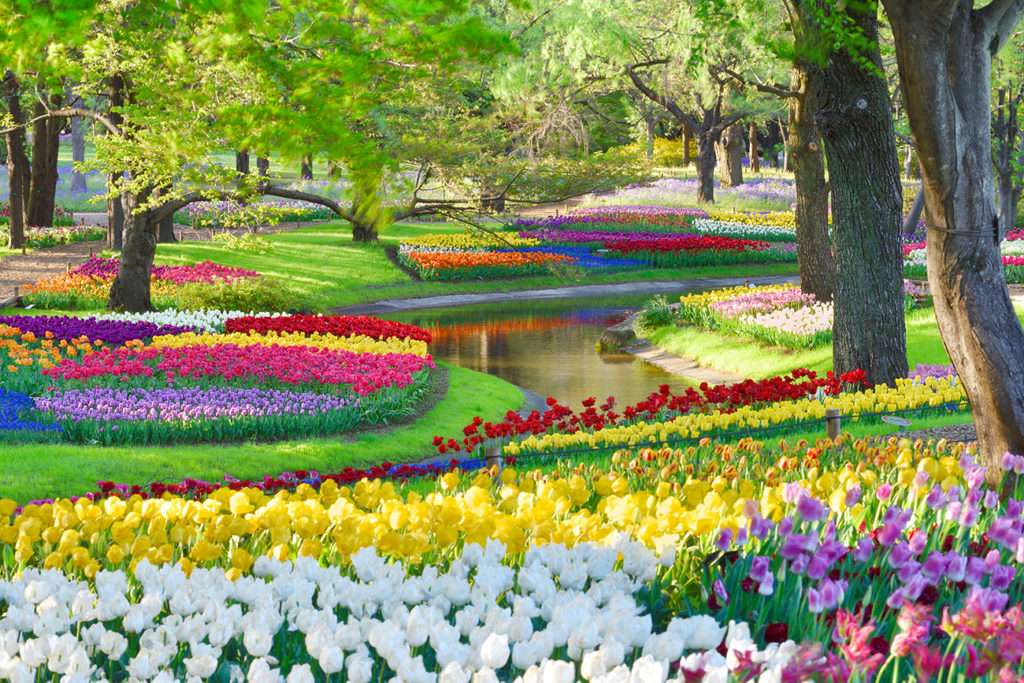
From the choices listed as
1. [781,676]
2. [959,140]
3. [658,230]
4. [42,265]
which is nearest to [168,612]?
[781,676]

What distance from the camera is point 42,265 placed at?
2673 centimetres

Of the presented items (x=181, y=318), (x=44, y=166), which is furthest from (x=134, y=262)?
(x=44, y=166)

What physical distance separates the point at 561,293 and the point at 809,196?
11218 mm

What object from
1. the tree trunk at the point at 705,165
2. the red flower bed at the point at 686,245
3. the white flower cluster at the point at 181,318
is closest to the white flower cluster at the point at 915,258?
the red flower bed at the point at 686,245

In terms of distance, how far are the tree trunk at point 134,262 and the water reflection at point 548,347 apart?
5.36 meters

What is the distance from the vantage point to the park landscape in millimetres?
3250

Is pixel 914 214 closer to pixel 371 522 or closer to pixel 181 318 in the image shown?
pixel 181 318

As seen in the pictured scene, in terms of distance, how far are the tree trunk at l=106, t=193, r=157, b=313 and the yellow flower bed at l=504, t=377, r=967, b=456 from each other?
36.1 feet

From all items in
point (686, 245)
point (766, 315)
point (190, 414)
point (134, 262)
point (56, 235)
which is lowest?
point (190, 414)

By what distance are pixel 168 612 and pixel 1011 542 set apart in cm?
300

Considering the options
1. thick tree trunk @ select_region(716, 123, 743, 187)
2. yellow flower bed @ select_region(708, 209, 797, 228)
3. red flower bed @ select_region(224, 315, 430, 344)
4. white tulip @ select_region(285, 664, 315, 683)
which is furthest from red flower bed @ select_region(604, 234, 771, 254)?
white tulip @ select_region(285, 664, 315, 683)

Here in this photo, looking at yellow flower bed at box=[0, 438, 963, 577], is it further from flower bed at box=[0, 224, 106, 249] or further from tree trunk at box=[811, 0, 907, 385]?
flower bed at box=[0, 224, 106, 249]

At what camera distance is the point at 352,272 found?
28484 mm

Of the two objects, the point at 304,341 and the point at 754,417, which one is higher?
the point at 304,341
